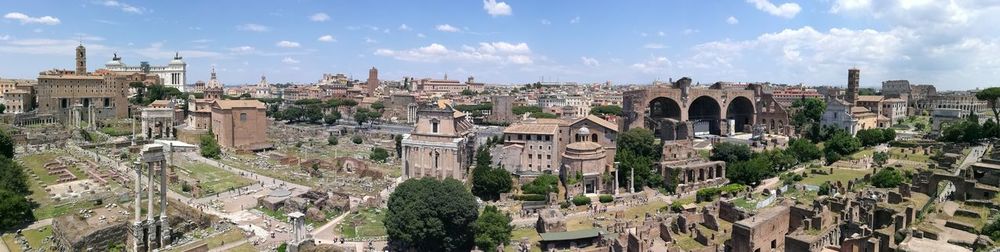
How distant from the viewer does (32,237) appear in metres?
34.3

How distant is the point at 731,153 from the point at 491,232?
28395mm

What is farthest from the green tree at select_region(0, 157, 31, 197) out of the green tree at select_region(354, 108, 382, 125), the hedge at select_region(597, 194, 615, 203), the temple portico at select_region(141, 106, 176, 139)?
the green tree at select_region(354, 108, 382, 125)

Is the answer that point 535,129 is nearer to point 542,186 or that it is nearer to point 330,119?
point 542,186

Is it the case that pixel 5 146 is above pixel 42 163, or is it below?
above

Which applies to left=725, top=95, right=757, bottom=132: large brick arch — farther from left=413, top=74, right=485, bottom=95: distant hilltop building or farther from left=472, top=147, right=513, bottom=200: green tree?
left=413, top=74, right=485, bottom=95: distant hilltop building

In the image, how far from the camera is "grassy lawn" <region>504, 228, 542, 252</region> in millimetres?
33775

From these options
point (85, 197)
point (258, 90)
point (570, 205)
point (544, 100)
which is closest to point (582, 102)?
point (544, 100)

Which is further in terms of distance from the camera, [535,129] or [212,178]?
[535,129]

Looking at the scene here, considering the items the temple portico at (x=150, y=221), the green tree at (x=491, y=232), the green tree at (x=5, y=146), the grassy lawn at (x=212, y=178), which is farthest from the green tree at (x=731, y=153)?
the green tree at (x=5, y=146)

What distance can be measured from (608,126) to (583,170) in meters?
7.26

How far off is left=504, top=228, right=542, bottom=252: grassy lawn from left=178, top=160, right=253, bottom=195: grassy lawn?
23.1 m

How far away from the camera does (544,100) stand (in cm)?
12888

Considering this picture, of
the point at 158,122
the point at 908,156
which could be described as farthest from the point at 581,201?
the point at 158,122

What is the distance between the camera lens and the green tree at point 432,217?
3169cm
